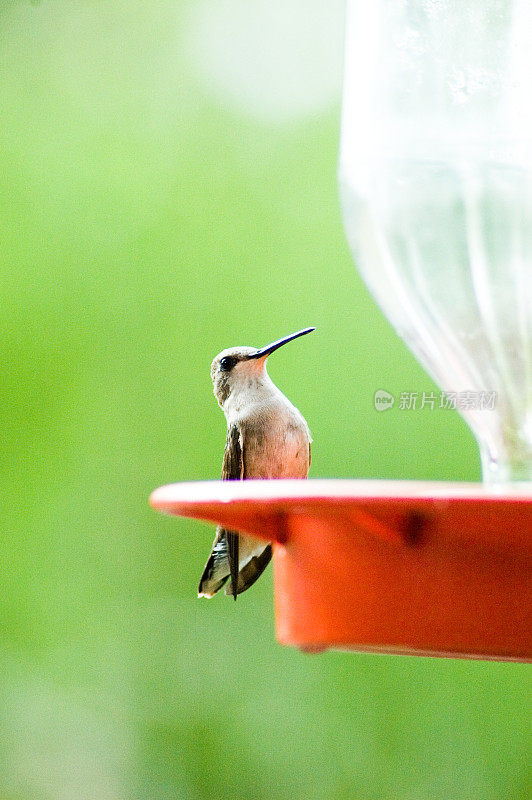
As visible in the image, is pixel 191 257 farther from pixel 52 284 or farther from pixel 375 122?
pixel 375 122

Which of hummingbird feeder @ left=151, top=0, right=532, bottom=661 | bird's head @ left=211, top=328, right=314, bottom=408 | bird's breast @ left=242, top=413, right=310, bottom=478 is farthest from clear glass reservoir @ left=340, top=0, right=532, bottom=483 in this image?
bird's head @ left=211, top=328, right=314, bottom=408

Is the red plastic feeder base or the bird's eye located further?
the bird's eye

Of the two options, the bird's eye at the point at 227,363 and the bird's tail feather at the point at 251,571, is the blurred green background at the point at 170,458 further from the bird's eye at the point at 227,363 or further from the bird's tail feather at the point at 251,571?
the bird's tail feather at the point at 251,571

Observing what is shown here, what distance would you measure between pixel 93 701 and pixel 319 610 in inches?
139

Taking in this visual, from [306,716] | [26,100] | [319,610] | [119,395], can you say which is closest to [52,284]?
[119,395]

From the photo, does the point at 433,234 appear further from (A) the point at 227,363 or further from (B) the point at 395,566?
(A) the point at 227,363

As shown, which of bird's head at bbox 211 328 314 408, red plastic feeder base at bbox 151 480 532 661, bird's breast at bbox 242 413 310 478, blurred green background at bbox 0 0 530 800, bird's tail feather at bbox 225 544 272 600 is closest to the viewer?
red plastic feeder base at bbox 151 480 532 661

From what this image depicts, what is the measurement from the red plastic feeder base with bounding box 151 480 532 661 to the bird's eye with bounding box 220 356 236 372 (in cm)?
104

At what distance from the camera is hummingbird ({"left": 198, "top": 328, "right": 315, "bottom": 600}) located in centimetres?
167

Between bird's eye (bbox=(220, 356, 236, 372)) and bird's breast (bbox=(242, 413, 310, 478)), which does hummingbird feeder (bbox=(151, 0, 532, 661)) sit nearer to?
bird's breast (bbox=(242, 413, 310, 478))

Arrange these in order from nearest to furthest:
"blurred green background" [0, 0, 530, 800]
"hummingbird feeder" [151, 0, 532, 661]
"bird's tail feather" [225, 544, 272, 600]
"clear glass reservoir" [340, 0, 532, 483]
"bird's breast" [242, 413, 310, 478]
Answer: "hummingbird feeder" [151, 0, 532, 661] < "clear glass reservoir" [340, 0, 532, 483] < "bird's tail feather" [225, 544, 272, 600] < "bird's breast" [242, 413, 310, 478] < "blurred green background" [0, 0, 530, 800]

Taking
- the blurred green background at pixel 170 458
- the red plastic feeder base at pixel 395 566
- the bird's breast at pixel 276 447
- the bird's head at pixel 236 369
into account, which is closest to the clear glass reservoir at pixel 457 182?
the red plastic feeder base at pixel 395 566

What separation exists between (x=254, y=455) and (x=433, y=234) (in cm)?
64

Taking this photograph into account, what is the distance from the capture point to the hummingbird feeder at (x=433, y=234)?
1.01 meters
